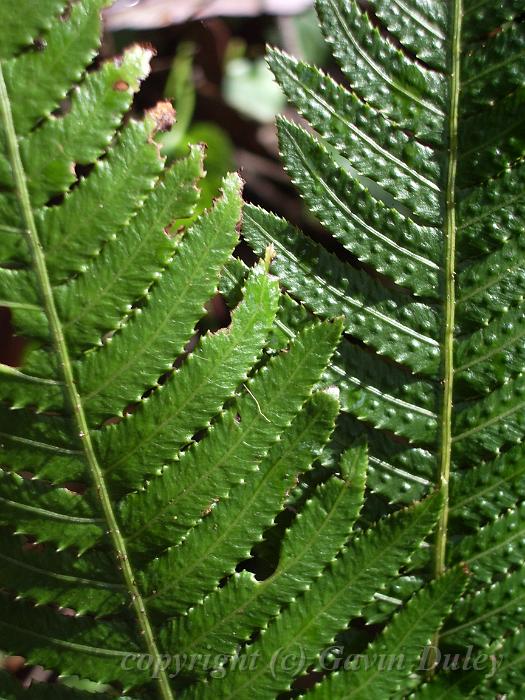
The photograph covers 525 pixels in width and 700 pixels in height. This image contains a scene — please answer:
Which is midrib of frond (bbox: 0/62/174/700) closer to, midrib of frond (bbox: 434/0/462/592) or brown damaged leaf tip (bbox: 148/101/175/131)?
brown damaged leaf tip (bbox: 148/101/175/131)

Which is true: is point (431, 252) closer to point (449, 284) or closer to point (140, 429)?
point (449, 284)

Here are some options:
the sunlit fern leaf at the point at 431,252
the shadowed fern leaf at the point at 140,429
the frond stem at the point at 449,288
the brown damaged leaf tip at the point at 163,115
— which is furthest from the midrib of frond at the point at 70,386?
the frond stem at the point at 449,288

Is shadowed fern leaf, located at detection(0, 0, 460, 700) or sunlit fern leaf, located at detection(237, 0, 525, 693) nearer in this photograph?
shadowed fern leaf, located at detection(0, 0, 460, 700)

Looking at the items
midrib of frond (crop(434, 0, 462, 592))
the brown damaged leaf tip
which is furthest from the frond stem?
the brown damaged leaf tip

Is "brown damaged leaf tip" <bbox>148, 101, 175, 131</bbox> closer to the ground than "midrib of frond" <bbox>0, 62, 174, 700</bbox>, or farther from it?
farther from it

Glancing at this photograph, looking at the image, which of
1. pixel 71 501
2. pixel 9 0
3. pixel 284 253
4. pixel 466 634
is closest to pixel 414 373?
pixel 284 253

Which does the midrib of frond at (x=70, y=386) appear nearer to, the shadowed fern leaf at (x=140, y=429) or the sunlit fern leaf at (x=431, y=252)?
the shadowed fern leaf at (x=140, y=429)
